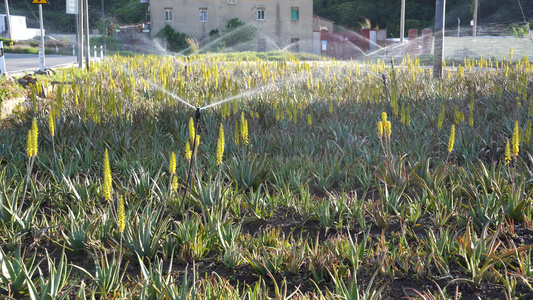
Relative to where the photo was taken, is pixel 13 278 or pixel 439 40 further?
pixel 439 40

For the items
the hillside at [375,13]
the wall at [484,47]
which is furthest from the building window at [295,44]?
the wall at [484,47]

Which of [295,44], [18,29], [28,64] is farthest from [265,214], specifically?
[18,29]

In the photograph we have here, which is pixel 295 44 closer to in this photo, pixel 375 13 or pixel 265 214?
pixel 375 13

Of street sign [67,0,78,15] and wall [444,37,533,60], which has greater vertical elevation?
street sign [67,0,78,15]

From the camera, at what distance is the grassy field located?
275 centimetres

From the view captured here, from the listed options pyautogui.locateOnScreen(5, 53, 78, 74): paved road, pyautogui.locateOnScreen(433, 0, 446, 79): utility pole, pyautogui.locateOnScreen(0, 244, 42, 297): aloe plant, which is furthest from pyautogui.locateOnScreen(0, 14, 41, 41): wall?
pyautogui.locateOnScreen(0, 244, 42, 297): aloe plant

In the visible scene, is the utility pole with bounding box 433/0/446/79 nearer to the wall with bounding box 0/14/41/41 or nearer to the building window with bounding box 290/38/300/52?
the building window with bounding box 290/38/300/52

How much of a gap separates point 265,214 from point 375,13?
59474 millimetres

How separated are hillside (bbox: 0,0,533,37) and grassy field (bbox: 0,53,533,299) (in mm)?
45616

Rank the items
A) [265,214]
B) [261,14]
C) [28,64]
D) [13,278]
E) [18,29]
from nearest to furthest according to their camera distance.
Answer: [13,278] → [265,214] → [28,64] → [261,14] → [18,29]

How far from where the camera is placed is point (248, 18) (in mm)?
50656

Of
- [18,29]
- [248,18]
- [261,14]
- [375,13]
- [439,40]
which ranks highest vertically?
[375,13]

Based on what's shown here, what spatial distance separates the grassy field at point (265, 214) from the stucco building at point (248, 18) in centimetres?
4465

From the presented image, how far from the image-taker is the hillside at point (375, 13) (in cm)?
4881
